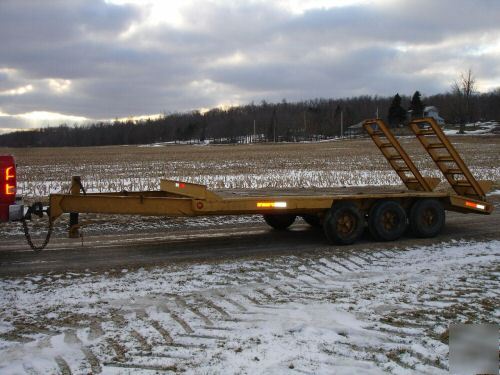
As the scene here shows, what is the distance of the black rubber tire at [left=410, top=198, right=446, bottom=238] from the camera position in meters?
9.59

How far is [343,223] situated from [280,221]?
1905mm

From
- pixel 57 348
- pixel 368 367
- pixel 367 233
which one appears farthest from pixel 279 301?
pixel 367 233

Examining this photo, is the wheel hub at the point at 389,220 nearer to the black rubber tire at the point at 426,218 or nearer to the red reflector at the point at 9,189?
the black rubber tire at the point at 426,218

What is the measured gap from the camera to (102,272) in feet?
23.6

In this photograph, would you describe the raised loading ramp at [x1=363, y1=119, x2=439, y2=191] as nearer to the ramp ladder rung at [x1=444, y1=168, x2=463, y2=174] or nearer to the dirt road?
the ramp ladder rung at [x1=444, y1=168, x2=463, y2=174]

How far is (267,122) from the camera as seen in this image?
428 feet

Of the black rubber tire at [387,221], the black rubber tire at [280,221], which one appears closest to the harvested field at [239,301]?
the black rubber tire at [387,221]

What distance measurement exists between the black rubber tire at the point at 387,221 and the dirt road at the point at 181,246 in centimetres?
19

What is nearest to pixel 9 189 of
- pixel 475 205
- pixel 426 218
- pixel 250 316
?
pixel 250 316

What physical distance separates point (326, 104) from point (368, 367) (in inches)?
6081

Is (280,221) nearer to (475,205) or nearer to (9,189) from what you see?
(475,205)

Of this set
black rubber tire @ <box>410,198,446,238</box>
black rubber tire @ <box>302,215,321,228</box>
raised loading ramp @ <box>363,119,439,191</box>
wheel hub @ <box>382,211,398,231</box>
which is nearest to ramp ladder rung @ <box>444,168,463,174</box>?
raised loading ramp @ <box>363,119,439,191</box>

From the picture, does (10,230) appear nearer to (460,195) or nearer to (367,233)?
(367,233)

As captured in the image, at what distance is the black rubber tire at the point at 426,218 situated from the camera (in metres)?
9.59
